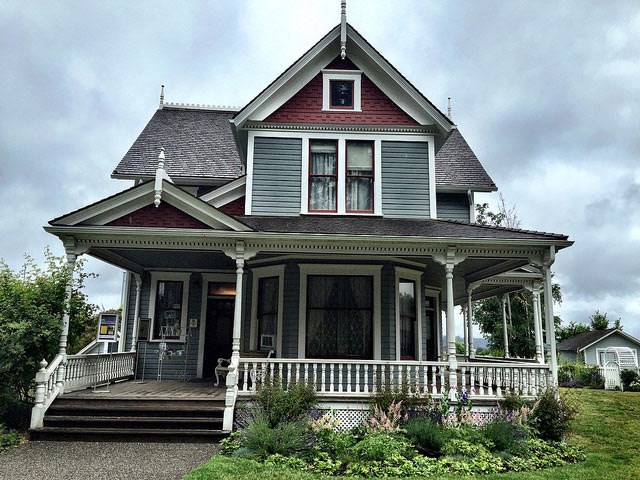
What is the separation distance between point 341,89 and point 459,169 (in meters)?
4.64

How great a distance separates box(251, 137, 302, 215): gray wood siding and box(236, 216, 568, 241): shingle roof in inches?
14.4

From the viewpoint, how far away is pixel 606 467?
23.1ft

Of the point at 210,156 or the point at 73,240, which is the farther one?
the point at 210,156

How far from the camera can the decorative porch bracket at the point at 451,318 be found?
8.72 metres

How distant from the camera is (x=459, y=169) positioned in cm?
1391

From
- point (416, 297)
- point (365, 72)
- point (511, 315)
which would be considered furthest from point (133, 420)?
point (511, 315)

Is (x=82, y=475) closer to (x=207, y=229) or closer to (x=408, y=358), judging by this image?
(x=207, y=229)

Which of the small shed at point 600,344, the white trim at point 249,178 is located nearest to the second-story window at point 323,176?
the white trim at point 249,178

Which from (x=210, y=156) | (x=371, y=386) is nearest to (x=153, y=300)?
(x=210, y=156)

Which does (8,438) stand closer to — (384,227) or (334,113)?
(384,227)

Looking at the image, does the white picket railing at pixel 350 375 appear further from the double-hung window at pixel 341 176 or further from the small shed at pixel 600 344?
the small shed at pixel 600 344

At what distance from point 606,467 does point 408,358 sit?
4235 mm

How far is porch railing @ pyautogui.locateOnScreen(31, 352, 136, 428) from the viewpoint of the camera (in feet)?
25.7

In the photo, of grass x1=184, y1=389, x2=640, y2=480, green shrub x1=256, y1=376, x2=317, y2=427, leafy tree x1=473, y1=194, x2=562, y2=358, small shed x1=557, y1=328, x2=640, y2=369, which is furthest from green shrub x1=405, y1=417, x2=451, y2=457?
small shed x1=557, y1=328, x2=640, y2=369
